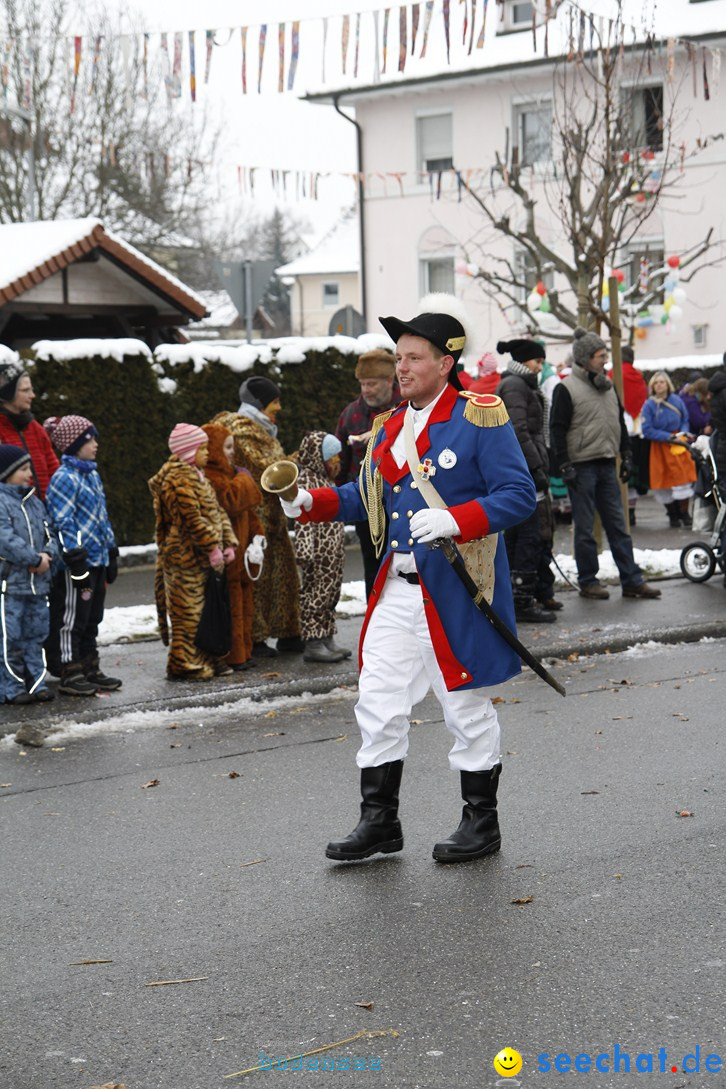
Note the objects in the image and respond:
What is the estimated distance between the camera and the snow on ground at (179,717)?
8367 millimetres

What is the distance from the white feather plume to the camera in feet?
18.7

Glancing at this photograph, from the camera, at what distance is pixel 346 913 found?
514 centimetres

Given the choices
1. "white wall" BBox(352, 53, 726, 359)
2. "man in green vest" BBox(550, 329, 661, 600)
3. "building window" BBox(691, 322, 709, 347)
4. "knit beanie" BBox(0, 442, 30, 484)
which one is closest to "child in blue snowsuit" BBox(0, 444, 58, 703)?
"knit beanie" BBox(0, 442, 30, 484)

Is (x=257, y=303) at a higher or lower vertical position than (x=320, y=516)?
higher

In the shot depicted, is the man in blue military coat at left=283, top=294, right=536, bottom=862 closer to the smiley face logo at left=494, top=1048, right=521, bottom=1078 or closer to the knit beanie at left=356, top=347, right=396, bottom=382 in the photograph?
the smiley face logo at left=494, top=1048, right=521, bottom=1078

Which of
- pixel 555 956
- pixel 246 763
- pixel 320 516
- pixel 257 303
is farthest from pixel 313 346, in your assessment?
pixel 555 956

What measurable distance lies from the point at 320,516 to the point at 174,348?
36.8 ft

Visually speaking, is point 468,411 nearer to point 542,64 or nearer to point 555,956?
point 555,956

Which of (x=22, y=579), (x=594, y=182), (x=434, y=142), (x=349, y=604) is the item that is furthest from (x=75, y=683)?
(x=434, y=142)

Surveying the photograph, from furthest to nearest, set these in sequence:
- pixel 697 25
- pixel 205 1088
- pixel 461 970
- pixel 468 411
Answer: pixel 697 25, pixel 468 411, pixel 461 970, pixel 205 1088

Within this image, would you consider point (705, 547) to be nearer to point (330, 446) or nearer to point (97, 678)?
point (97, 678)

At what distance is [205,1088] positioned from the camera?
3.81m

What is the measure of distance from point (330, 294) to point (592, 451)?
208ft

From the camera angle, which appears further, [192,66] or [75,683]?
[192,66]
